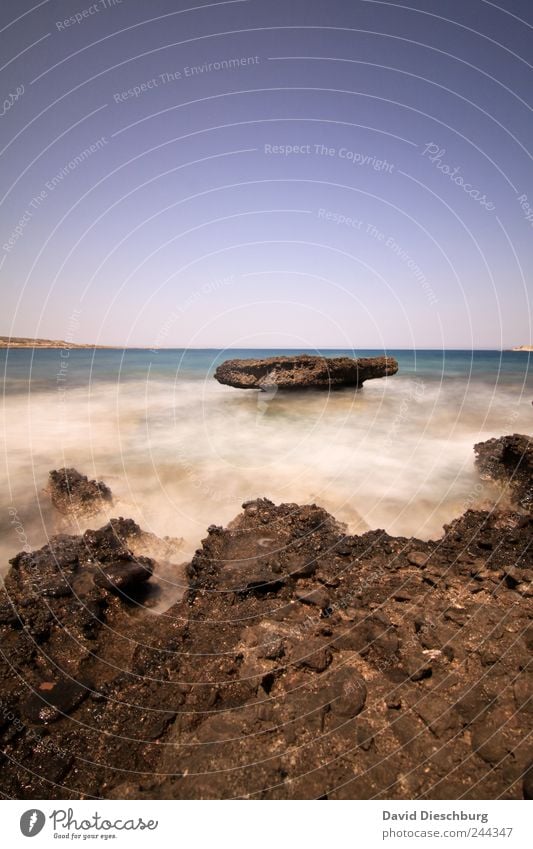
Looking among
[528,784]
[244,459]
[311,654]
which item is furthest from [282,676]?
[244,459]

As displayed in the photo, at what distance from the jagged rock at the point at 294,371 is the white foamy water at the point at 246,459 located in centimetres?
230

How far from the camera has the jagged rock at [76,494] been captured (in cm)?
1003

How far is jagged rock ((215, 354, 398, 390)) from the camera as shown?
1137 inches

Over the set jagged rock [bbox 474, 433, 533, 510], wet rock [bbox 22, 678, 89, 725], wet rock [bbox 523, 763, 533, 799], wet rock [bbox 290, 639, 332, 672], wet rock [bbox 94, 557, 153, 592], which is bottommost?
wet rock [bbox 22, 678, 89, 725]

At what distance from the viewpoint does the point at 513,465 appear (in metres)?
11.7

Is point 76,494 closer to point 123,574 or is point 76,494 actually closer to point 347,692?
point 123,574

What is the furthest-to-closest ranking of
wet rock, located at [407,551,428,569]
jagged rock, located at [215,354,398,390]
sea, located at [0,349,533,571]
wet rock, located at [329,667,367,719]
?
jagged rock, located at [215,354,398,390] < sea, located at [0,349,533,571] < wet rock, located at [407,551,428,569] < wet rock, located at [329,667,367,719]

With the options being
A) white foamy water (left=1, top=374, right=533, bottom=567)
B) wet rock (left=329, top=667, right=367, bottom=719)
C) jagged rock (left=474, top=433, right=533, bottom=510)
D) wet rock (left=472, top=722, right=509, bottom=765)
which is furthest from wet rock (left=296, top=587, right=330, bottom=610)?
jagged rock (left=474, top=433, right=533, bottom=510)

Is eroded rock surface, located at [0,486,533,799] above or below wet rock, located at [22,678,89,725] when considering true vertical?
above

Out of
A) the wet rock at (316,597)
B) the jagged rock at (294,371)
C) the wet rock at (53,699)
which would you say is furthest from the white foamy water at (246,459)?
the wet rock at (53,699)

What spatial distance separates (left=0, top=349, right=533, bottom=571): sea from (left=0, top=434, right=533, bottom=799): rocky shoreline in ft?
8.40

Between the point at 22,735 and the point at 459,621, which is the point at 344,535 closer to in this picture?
the point at 459,621

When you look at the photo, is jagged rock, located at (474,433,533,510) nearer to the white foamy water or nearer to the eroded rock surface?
the white foamy water
